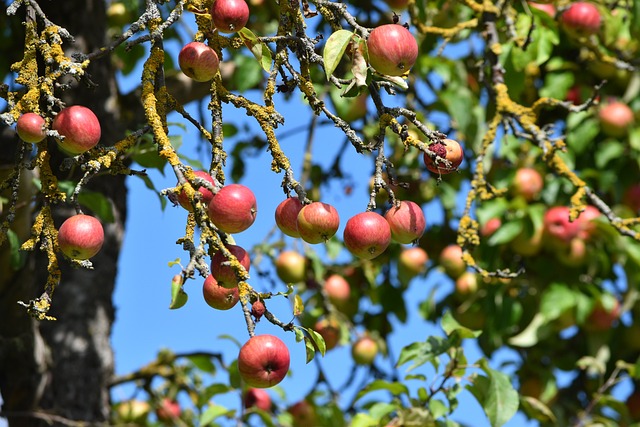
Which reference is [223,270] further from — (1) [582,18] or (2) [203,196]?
(1) [582,18]

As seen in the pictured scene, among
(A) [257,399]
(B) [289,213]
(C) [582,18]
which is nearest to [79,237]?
(B) [289,213]

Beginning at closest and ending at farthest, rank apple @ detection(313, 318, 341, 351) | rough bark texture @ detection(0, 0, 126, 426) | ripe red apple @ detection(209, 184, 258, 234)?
ripe red apple @ detection(209, 184, 258, 234) < rough bark texture @ detection(0, 0, 126, 426) < apple @ detection(313, 318, 341, 351)

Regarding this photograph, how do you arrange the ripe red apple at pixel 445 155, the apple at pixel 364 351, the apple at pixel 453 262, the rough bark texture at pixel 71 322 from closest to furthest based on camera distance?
the ripe red apple at pixel 445 155, the rough bark texture at pixel 71 322, the apple at pixel 364 351, the apple at pixel 453 262

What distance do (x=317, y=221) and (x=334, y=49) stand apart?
215 millimetres

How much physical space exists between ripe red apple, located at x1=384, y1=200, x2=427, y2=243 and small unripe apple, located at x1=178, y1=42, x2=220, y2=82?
0.87ft

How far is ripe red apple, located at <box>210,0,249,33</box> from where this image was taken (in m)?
0.99

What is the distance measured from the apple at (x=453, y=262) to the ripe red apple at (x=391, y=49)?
2.08 m

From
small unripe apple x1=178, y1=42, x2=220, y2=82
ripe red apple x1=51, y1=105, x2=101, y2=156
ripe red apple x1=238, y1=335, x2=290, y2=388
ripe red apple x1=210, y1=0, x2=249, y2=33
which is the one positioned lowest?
ripe red apple x1=238, y1=335, x2=290, y2=388

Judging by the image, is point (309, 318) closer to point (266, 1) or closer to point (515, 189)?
point (515, 189)

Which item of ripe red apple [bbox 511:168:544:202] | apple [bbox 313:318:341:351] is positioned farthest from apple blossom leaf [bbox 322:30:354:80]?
ripe red apple [bbox 511:168:544:202]

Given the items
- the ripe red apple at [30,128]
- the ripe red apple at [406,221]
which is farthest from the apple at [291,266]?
the ripe red apple at [30,128]

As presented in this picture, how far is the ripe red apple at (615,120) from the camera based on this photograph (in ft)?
9.60

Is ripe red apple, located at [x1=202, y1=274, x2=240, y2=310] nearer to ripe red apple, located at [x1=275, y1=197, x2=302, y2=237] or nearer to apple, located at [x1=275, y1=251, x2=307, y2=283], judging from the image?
ripe red apple, located at [x1=275, y1=197, x2=302, y2=237]

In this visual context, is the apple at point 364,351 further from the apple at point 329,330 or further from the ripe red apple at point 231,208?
the ripe red apple at point 231,208
